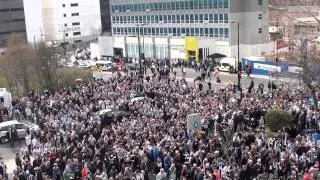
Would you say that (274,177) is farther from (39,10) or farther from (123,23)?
(39,10)

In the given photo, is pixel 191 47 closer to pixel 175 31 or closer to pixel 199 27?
pixel 199 27

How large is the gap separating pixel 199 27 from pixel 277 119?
139 feet

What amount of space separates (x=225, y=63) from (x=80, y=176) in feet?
121

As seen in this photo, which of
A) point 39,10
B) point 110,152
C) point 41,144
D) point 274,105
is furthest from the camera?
point 39,10

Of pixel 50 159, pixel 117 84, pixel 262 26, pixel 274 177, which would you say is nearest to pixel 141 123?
pixel 50 159

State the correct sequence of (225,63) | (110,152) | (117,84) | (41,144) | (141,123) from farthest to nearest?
(225,63) < (117,84) < (141,123) < (41,144) < (110,152)

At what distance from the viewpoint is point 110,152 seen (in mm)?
23000

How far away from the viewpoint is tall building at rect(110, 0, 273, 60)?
2557 inches

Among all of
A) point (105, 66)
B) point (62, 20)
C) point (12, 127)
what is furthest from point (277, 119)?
point (62, 20)

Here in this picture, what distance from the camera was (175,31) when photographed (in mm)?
72750

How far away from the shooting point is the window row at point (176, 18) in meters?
65.7

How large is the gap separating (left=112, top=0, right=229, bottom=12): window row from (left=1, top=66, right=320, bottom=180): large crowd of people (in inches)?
1169

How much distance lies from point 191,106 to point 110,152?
9520mm

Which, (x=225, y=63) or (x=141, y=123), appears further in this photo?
(x=225, y=63)
